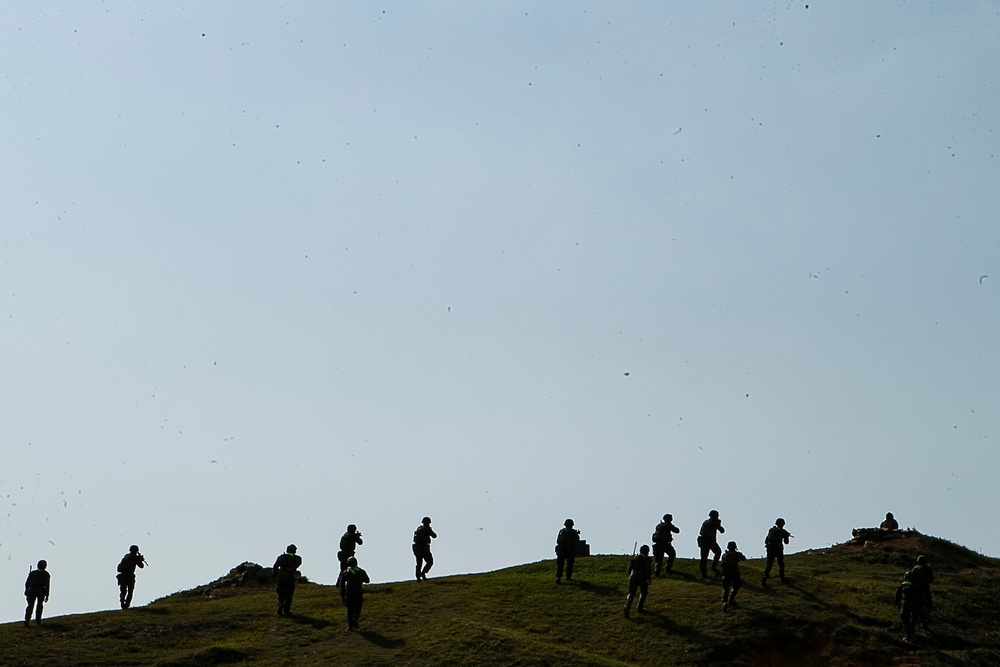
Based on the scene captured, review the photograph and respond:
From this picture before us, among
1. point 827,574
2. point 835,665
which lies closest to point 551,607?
point 835,665

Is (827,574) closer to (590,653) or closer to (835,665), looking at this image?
(835,665)

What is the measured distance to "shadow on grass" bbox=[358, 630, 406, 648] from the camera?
35469 mm

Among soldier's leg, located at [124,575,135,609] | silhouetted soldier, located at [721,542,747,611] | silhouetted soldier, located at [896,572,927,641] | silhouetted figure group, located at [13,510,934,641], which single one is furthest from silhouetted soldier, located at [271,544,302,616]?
silhouetted soldier, located at [896,572,927,641]

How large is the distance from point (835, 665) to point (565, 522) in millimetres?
10340

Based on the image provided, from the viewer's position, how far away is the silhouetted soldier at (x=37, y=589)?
3862 cm

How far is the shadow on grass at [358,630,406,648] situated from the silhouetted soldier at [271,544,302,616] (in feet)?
12.6

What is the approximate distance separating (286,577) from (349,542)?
3240mm

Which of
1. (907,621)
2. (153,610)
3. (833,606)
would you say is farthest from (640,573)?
(153,610)

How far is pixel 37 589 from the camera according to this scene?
38656 millimetres

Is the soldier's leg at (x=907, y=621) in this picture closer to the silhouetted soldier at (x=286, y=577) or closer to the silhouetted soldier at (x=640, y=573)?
the silhouetted soldier at (x=640, y=573)

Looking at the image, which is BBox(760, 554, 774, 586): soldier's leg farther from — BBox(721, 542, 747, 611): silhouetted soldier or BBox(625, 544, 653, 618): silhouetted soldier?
BBox(625, 544, 653, 618): silhouetted soldier

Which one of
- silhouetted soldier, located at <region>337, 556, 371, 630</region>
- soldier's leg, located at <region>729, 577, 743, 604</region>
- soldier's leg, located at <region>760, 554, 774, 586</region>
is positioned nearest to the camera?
silhouetted soldier, located at <region>337, 556, 371, 630</region>

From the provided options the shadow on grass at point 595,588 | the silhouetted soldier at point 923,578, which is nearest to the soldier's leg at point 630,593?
the shadow on grass at point 595,588

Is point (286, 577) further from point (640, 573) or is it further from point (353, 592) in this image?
point (640, 573)
